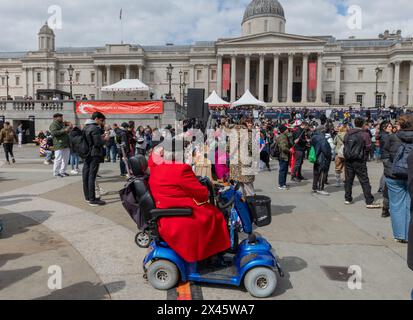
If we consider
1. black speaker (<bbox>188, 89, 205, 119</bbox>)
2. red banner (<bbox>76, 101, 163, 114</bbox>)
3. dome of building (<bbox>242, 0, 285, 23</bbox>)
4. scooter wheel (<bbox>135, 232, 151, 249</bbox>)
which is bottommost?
scooter wheel (<bbox>135, 232, 151, 249</bbox>)

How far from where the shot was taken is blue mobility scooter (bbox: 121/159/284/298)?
12.7 feet

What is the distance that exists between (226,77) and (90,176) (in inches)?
2613

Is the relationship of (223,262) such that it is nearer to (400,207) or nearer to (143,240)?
(143,240)

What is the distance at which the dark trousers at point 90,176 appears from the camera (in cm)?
799

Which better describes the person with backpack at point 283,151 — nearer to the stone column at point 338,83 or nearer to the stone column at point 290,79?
the stone column at point 290,79

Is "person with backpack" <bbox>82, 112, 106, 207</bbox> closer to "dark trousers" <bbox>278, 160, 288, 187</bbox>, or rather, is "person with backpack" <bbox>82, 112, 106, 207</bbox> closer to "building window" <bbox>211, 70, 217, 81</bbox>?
"dark trousers" <bbox>278, 160, 288, 187</bbox>

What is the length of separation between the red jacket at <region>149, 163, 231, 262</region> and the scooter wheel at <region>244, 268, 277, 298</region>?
46 cm

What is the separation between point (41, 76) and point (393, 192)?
90.6 m

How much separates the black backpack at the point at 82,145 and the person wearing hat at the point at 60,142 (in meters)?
3.00

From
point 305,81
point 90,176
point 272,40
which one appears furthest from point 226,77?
point 90,176

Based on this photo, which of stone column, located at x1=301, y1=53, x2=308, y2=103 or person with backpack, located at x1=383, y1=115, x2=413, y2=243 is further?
stone column, located at x1=301, y1=53, x2=308, y2=103

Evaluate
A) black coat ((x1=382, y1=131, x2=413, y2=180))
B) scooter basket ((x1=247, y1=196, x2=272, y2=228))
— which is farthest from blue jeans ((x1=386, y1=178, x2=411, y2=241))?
scooter basket ((x1=247, y1=196, x2=272, y2=228))

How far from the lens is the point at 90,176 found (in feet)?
26.2
